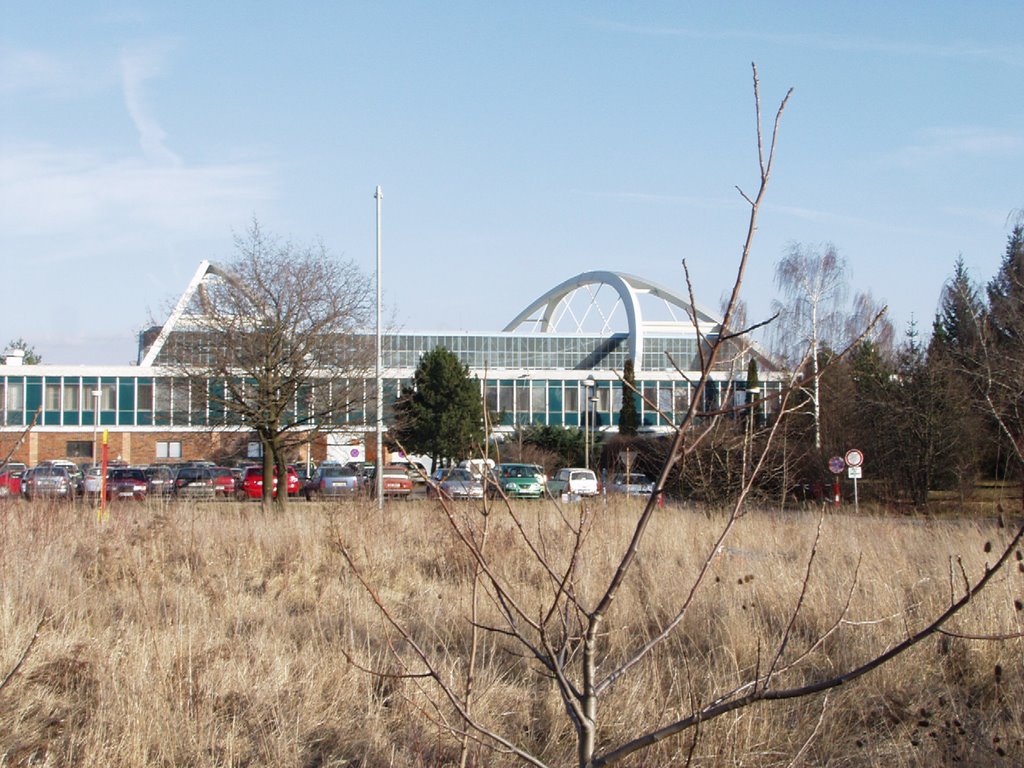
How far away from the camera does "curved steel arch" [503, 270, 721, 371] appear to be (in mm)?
65438

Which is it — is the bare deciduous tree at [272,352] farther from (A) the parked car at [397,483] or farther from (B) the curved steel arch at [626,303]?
(B) the curved steel arch at [626,303]

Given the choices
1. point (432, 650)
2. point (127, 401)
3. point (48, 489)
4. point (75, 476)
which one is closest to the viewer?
point (432, 650)

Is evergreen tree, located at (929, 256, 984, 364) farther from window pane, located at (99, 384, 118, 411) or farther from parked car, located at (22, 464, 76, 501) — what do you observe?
window pane, located at (99, 384, 118, 411)

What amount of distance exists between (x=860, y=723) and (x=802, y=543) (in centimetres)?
524

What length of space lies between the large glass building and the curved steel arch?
0.10 meters

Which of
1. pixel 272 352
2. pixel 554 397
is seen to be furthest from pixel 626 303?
pixel 272 352

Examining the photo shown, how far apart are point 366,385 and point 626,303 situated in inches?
1886

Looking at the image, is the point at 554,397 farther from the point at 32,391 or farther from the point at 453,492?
the point at 453,492

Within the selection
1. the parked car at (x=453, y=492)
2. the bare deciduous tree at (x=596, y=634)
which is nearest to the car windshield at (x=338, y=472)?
the bare deciduous tree at (x=596, y=634)

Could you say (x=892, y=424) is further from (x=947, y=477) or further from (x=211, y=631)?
(x=211, y=631)

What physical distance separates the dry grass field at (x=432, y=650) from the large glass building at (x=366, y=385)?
11480 millimetres

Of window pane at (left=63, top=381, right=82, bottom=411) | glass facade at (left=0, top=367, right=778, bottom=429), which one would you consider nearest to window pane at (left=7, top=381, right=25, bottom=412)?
glass facade at (left=0, top=367, right=778, bottom=429)

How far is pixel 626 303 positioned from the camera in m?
69.4

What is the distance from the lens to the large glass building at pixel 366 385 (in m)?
22.8
